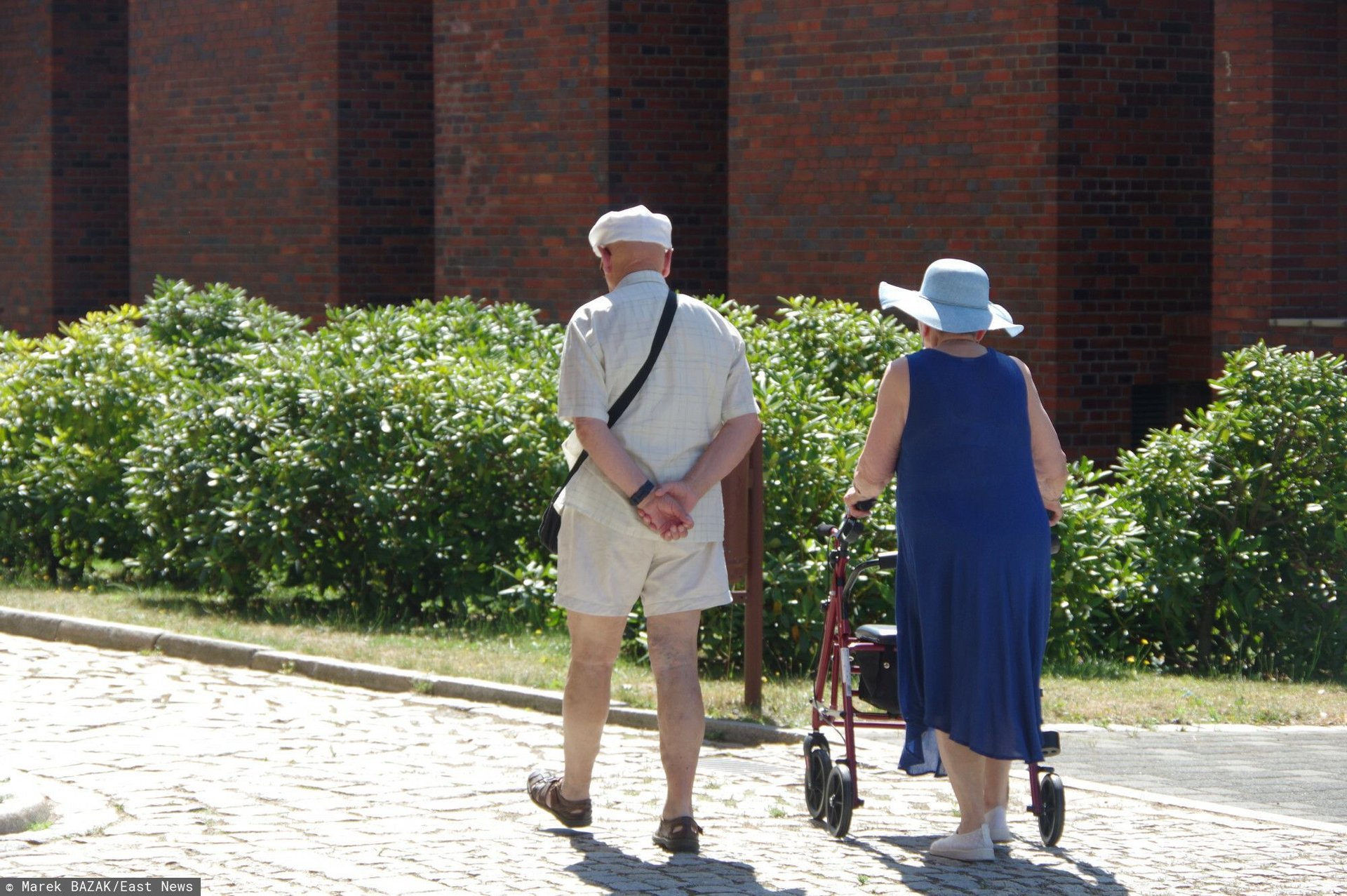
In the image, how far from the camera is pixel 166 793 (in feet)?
22.2

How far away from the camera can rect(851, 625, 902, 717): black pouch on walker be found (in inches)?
253

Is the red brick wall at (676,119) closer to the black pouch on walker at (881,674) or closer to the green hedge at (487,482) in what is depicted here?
the green hedge at (487,482)

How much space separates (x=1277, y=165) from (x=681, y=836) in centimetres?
754

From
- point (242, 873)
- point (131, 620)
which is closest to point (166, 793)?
point (242, 873)

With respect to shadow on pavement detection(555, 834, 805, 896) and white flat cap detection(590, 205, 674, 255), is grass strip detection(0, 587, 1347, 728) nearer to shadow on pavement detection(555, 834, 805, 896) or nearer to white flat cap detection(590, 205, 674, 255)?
shadow on pavement detection(555, 834, 805, 896)

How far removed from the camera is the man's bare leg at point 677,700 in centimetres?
605

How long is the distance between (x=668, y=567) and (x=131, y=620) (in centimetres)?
529

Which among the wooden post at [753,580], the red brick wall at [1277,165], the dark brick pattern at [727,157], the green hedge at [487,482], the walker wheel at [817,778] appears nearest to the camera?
the walker wheel at [817,778]

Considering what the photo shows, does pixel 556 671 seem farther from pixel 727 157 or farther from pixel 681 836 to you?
pixel 727 157

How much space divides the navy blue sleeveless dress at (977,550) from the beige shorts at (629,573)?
0.63 metres

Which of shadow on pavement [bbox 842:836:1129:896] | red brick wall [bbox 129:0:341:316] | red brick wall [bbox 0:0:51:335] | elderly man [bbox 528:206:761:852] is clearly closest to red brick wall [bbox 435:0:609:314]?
red brick wall [bbox 129:0:341:316]

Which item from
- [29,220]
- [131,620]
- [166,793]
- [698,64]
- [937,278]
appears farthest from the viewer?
[29,220]

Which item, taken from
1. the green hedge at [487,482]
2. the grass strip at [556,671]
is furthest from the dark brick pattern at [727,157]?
the grass strip at [556,671]

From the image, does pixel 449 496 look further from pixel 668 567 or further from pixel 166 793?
pixel 668 567
